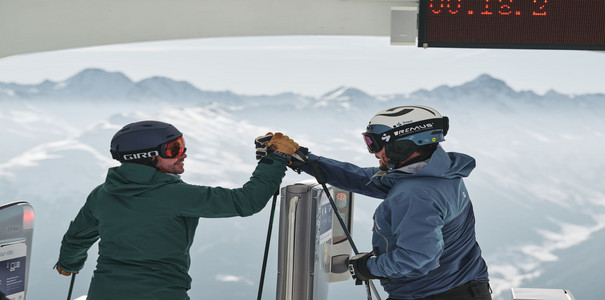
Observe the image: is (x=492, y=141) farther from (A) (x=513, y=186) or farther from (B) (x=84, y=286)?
(B) (x=84, y=286)

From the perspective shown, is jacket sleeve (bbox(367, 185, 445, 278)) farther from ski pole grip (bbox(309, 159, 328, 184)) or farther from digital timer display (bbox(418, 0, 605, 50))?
digital timer display (bbox(418, 0, 605, 50))

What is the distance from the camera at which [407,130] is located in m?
2.62

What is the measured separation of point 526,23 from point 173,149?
2.40 meters

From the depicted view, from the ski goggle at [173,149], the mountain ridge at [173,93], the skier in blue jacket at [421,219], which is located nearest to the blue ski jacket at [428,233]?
the skier in blue jacket at [421,219]

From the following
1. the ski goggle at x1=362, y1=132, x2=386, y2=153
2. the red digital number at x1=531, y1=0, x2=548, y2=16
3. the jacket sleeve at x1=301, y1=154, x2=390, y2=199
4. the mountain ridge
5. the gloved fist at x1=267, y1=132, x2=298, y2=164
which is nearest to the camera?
the ski goggle at x1=362, y1=132, x2=386, y2=153

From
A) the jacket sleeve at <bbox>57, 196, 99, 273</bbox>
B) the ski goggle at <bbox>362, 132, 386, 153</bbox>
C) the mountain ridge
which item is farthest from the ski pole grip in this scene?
the mountain ridge

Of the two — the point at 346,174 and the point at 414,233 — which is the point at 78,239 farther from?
the point at 414,233

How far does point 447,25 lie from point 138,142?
221 cm

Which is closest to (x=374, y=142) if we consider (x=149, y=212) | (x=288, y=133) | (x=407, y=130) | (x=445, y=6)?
(x=407, y=130)

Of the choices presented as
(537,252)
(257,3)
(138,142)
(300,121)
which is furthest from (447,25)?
(537,252)

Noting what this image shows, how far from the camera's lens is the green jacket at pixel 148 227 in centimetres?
242

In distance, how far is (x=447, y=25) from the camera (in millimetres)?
3943

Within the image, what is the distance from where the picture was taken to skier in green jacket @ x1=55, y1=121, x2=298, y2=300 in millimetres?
2428

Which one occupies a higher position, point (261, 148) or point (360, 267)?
point (261, 148)
